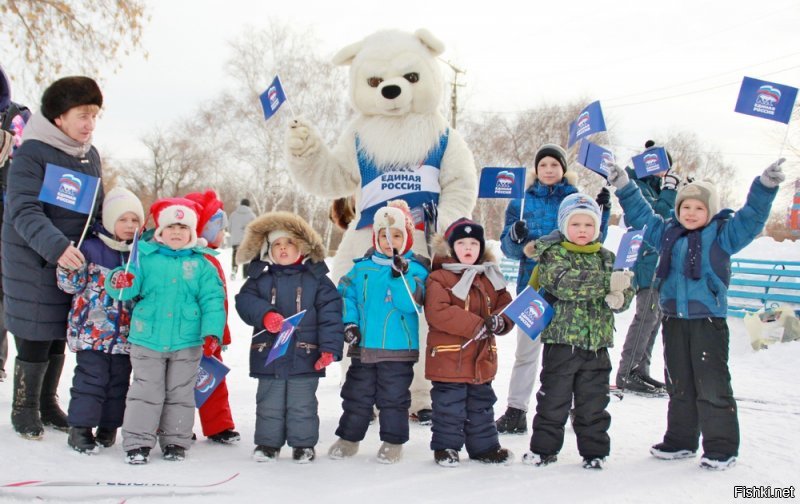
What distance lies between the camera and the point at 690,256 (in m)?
3.57

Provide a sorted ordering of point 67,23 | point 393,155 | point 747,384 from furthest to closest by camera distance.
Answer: point 67,23
point 747,384
point 393,155

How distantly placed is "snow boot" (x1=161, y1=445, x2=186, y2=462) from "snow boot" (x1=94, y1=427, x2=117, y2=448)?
1.14 feet

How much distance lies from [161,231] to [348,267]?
1.26 m

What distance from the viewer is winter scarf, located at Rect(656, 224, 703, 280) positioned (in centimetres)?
354

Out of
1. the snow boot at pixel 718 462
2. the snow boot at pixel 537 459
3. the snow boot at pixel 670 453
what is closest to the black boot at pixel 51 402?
the snow boot at pixel 537 459

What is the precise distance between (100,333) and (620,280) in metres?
2.70

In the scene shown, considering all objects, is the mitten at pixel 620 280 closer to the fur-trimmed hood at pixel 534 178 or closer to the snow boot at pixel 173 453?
the fur-trimmed hood at pixel 534 178

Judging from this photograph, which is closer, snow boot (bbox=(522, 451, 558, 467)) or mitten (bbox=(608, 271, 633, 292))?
mitten (bbox=(608, 271, 633, 292))

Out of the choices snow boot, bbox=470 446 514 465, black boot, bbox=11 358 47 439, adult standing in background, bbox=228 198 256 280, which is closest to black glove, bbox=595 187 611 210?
snow boot, bbox=470 446 514 465

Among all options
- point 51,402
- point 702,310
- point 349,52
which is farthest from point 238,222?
point 702,310

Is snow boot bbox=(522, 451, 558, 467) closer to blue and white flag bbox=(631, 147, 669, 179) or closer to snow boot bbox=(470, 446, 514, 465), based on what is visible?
snow boot bbox=(470, 446, 514, 465)

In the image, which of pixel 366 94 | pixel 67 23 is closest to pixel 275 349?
pixel 366 94

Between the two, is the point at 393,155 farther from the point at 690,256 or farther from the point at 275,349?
the point at 690,256

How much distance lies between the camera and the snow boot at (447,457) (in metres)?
3.37
